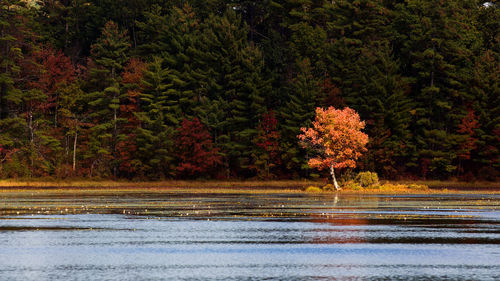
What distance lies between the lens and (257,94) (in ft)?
347

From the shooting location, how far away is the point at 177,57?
369 ft

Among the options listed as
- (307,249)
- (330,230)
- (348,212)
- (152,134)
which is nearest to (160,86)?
(152,134)

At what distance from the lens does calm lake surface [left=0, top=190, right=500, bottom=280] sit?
24016 millimetres

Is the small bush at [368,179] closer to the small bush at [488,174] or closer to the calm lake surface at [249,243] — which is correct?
the small bush at [488,174]

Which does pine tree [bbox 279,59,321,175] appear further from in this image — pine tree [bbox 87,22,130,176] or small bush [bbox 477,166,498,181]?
pine tree [bbox 87,22,130,176]

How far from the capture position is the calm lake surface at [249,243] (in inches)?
945

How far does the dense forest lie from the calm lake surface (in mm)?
49231

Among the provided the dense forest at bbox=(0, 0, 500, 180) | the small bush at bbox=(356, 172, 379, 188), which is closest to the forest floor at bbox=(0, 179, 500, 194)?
the dense forest at bbox=(0, 0, 500, 180)

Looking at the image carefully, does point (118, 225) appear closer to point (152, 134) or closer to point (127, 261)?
point (127, 261)

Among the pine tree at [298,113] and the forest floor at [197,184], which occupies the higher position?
the pine tree at [298,113]

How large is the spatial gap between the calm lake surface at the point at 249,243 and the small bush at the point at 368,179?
103ft

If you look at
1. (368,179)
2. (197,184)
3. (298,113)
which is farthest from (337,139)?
(197,184)

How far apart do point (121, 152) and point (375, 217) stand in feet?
213

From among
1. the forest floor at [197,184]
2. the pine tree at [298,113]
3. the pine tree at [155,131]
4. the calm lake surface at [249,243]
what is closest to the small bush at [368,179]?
the forest floor at [197,184]
